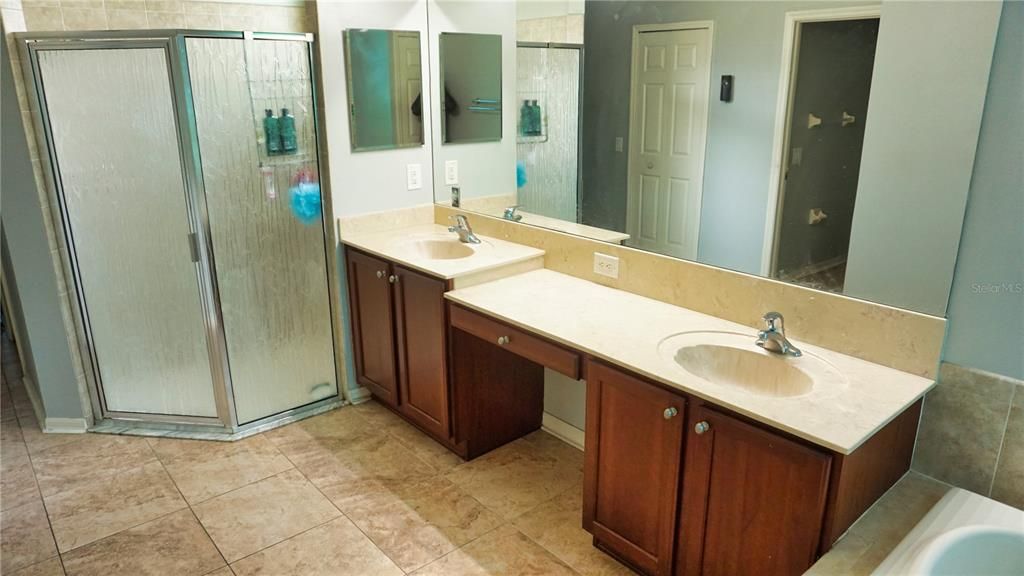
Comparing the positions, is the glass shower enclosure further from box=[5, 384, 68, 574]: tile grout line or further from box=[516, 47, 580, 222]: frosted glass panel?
box=[516, 47, 580, 222]: frosted glass panel

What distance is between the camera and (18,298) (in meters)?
3.00

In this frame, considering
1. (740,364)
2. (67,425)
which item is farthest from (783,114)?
(67,425)

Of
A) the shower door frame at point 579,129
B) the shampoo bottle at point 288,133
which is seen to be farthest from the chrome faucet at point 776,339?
the shampoo bottle at point 288,133

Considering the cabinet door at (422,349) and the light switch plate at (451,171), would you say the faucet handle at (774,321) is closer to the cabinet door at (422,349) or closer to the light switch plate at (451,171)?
the cabinet door at (422,349)

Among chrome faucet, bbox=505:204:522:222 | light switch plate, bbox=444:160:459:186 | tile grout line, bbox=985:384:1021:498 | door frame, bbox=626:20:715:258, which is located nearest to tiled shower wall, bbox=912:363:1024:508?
tile grout line, bbox=985:384:1021:498

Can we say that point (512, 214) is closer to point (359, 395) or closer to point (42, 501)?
point (359, 395)

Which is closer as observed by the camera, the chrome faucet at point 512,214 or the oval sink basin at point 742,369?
the oval sink basin at point 742,369

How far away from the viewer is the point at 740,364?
2041mm

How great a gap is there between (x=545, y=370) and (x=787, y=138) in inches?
59.2

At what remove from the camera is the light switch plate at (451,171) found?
346 cm

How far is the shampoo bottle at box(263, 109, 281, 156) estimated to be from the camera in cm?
296

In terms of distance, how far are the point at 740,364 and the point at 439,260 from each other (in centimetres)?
150

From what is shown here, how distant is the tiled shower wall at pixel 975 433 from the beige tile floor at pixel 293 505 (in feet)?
3.43

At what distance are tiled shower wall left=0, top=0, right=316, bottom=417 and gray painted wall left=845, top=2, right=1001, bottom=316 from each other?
238 cm
